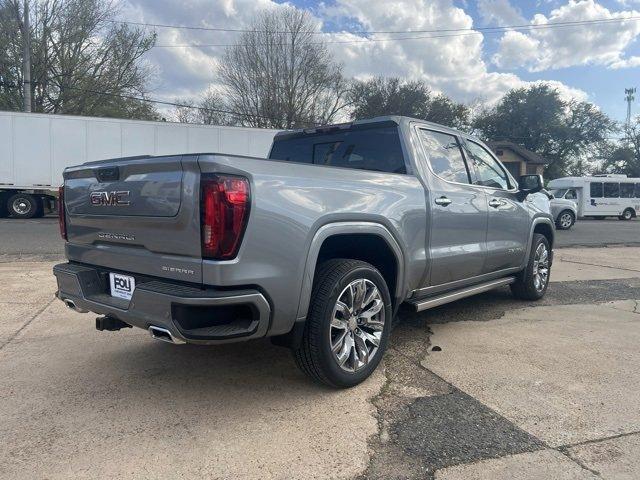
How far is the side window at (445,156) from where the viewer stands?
4.18 m

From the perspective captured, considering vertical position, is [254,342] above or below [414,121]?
below

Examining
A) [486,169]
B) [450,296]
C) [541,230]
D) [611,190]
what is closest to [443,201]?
[450,296]

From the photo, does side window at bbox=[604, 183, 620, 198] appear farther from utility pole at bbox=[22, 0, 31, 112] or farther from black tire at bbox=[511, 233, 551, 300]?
utility pole at bbox=[22, 0, 31, 112]

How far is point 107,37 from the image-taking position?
993 inches

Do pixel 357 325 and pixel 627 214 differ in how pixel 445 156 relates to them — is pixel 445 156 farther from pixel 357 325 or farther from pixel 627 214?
pixel 627 214

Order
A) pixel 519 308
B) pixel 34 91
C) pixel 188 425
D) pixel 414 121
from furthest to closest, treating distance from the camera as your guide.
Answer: pixel 34 91 < pixel 519 308 < pixel 414 121 < pixel 188 425

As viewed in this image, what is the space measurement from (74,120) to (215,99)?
64.0 ft

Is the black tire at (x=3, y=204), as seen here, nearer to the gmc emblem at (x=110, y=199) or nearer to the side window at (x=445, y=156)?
the gmc emblem at (x=110, y=199)

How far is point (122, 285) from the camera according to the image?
9.90 ft

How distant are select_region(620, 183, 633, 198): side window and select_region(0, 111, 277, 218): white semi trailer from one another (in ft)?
81.1

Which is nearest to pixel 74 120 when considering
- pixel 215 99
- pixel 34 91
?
pixel 34 91

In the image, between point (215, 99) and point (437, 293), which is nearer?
point (437, 293)

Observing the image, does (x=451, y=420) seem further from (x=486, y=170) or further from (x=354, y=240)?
(x=486, y=170)

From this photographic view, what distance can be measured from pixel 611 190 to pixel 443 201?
94.6 ft
